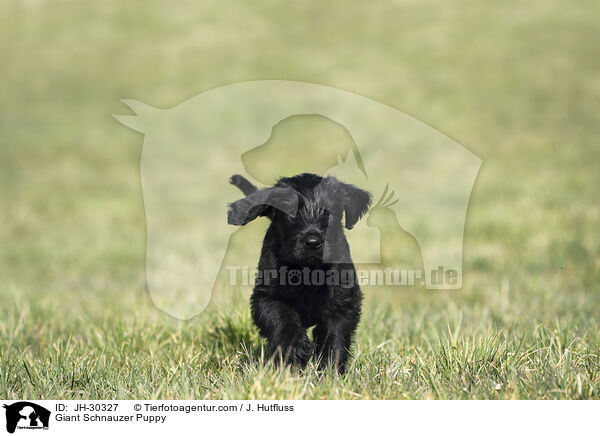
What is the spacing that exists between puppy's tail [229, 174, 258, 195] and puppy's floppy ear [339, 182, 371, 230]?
0.62m

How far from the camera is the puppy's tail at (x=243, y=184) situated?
3.96 meters

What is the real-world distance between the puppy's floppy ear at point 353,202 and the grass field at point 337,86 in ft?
3.03

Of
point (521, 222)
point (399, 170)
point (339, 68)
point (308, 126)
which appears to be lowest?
point (521, 222)

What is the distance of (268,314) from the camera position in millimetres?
3734

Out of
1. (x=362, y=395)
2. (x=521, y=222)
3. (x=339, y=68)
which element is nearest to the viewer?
(x=362, y=395)

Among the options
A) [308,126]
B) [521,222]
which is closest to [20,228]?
[308,126]

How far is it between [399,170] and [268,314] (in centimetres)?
986

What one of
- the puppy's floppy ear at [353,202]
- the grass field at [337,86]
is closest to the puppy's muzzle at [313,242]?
the puppy's floppy ear at [353,202]

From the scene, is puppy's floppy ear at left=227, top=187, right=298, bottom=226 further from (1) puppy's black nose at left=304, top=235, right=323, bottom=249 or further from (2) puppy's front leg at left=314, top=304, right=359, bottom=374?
(2) puppy's front leg at left=314, top=304, right=359, bottom=374

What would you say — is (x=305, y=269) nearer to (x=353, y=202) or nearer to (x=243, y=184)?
(x=353, y=202)

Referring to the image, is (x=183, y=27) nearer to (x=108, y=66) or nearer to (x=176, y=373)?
(x=108, y=66)

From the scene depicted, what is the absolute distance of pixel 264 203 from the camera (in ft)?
12.3

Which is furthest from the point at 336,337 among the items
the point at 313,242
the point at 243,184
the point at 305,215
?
the point at 243,184
